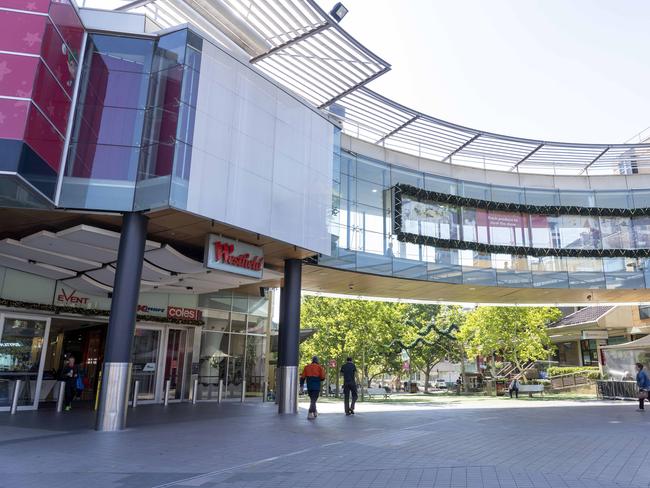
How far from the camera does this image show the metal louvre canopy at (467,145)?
2092 cm

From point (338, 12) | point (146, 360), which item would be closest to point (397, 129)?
point (338, 12)

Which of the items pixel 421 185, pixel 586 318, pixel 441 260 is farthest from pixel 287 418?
pixel 586 318

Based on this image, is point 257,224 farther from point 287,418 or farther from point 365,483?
Result: point 365,483

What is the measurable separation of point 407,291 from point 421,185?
5.16 meters

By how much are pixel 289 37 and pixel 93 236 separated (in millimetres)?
8759

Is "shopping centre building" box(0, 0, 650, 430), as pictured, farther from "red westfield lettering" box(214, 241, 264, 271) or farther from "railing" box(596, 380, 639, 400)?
"railing" box(596, 380, 639, 400)

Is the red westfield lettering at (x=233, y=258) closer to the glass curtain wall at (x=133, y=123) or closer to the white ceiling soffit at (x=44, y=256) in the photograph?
the glass curtain wall at (x=133, y=123)

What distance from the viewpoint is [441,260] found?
22.6 m

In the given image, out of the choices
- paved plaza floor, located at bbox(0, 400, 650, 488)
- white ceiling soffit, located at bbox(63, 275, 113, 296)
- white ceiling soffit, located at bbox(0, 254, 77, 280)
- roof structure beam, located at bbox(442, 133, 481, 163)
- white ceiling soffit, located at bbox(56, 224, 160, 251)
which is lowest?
paved plaza floor, located at bbox(0, 400, 650, 488)

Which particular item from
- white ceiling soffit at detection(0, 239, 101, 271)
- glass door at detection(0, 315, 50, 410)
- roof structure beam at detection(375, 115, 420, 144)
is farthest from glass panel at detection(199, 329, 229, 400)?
roof structure beam at detection(375, 115, 420, 144)

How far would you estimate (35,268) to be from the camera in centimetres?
1582

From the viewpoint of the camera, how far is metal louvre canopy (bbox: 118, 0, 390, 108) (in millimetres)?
14812

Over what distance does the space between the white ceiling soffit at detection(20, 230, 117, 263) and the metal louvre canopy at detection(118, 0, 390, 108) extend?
6771mm

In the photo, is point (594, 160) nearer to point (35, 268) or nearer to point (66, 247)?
point (66, 247)
